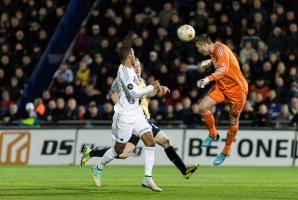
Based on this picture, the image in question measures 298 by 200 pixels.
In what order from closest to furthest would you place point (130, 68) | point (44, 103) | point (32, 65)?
point (130, 68), point (44, 103), point (32, 65)

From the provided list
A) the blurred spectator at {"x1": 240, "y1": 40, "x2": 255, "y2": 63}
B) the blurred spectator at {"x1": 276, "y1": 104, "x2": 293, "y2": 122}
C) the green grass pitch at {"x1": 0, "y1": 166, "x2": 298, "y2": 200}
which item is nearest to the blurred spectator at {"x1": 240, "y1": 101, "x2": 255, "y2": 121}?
the blurred spectator at {"x1": 276, "y1": 104, "x2": 293, "y2": 122}

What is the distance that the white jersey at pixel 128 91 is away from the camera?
46.4 feet

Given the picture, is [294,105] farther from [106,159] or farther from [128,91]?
[128,91]

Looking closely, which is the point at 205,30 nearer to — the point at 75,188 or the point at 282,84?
the point at 282,84

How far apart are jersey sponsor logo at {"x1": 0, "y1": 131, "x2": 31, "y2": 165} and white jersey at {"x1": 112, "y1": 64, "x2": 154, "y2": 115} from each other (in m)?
8.72

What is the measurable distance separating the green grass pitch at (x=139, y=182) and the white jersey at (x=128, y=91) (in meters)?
1.25

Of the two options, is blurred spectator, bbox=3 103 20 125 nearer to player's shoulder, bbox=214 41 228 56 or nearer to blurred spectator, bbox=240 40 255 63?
blurred spectator, bbox=240 40 255 63

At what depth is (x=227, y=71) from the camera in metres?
15.8

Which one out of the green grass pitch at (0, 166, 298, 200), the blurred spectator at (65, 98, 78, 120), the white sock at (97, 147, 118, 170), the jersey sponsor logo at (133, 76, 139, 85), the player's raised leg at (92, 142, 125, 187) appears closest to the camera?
the green grass pitch at (0, 166, 298, 200)

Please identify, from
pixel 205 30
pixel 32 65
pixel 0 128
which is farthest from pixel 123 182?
pixel 32 65

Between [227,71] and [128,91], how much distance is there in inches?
85.1

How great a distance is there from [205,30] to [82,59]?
347 cm

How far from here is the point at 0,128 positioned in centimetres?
2292

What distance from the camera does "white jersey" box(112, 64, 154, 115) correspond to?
14133 millimetres
